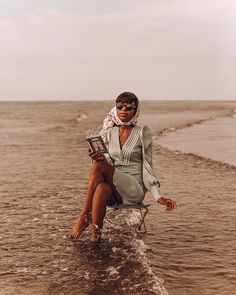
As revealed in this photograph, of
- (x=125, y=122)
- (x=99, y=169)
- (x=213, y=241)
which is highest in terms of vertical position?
(x=125, y=122)

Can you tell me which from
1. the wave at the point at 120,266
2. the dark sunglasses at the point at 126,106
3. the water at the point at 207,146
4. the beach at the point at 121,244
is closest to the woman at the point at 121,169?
the dark sunglasses at the point at 126,106

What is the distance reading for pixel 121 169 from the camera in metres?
5.44

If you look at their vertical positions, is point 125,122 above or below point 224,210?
above

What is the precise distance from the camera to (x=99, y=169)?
5.18 meters

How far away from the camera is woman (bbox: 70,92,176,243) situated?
5.19 meters

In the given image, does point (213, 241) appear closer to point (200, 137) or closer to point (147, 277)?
point (147, 277)

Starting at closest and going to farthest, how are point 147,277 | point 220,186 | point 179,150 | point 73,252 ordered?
1. point 147,277
2. point 73,252
3. point 220,186
4. point 179,150

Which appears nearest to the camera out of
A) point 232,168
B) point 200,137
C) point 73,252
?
point 73,252

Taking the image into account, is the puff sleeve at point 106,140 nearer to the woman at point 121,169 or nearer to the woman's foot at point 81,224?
the woman at point 121,169

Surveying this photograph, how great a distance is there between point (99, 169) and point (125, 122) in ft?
2.09

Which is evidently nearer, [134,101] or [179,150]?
[134,101]

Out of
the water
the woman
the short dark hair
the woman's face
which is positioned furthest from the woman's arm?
the water

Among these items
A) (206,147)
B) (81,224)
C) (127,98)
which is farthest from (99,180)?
(206,147)

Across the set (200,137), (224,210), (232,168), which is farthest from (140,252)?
(200,137)
